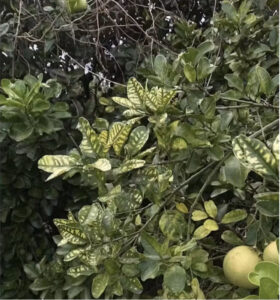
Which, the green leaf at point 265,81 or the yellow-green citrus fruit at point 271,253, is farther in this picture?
the green leaf at point 265,81

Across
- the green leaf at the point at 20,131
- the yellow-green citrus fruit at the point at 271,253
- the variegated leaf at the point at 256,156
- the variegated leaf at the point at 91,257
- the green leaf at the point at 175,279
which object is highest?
the variegated leaf at the point at 256,156

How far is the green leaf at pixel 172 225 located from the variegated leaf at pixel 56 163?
206 millimetres

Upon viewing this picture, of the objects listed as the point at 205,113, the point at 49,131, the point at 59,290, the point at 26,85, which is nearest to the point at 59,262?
the point at 59,290

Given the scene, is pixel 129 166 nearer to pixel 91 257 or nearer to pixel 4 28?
pixel 91 257

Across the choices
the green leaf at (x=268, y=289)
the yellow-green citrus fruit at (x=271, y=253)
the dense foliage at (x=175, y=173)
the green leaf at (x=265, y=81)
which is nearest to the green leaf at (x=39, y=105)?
the dense foliage at (x=175, y=173)

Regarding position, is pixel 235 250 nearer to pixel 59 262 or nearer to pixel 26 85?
pixel 59 262

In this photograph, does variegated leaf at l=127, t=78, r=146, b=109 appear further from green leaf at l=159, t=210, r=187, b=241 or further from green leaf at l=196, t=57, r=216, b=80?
green leaf at l=159, t=210, r=187, b=241

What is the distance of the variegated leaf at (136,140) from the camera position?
1.10 metres

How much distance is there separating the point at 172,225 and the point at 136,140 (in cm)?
19

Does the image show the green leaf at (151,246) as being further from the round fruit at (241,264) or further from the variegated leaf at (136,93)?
the variegated leaf at (136,93)

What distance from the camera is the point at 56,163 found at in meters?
1.08

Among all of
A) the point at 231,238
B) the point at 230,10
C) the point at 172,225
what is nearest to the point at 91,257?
the point at 172,225

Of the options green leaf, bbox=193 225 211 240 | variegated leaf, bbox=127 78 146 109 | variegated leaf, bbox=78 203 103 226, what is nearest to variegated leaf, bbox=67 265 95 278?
variegated leaf, bbox=78 203 103 226

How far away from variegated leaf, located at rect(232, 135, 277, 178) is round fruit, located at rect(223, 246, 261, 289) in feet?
0.92
